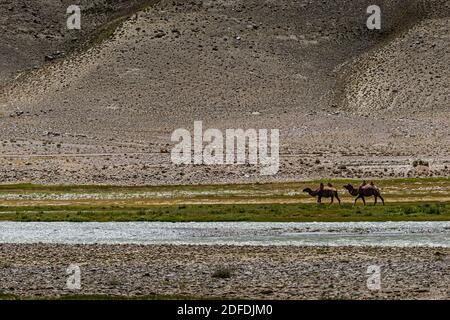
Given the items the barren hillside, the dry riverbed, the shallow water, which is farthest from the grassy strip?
the barren hillside

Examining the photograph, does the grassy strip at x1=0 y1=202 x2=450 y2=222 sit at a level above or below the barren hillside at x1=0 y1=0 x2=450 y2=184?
below

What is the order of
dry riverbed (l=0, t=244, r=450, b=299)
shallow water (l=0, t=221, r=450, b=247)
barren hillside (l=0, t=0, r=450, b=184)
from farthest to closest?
1. barren hillside (l=0, t=0, r=450, b=184)
2. shallow water (l=0, t=221, r=450, b=247)
3. dry riverbed (l=0, t=244, r=450, b=299)

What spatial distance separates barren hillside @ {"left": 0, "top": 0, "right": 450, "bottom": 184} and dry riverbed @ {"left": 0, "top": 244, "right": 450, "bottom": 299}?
3951 cm

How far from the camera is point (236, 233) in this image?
141 feet

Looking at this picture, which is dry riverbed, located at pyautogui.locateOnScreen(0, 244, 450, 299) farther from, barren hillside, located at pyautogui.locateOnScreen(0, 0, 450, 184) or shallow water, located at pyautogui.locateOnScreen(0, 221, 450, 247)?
barren hillside, located at pyautogui.locateOnScreen(0, 0, 450, 184)

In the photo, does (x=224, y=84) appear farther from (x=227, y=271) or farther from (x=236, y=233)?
(x=227, y=271)

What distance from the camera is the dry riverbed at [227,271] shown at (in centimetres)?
2806

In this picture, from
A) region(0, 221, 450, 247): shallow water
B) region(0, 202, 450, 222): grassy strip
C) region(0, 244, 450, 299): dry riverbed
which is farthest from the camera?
region(0, 202, 450, 222): grassy strip

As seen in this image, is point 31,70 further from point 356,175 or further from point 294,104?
point 356,175

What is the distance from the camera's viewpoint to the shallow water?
129 feet

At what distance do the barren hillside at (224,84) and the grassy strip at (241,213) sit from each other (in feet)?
70.2

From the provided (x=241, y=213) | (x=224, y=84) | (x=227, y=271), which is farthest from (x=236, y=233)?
(x=224, y=84)

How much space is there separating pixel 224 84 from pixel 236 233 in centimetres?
8776
